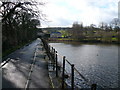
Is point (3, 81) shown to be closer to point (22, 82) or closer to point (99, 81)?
point (22, 82)

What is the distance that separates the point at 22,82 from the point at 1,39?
13.5 meters

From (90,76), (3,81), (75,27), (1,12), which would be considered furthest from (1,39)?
(75,27)

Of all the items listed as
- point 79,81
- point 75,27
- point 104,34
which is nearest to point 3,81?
point 79,81

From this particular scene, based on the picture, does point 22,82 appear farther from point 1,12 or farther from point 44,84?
point 1,12

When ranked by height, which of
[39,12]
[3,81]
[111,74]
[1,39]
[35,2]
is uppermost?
[35,2]

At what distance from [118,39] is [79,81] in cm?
5868

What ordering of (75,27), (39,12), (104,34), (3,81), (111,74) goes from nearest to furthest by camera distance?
1. (3,81)
2. (111,74)
3. (39,12)
4. (104,34)
5. (75,27)

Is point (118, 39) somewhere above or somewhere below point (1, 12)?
below

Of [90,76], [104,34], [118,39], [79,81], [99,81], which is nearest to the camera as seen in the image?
[79,81]

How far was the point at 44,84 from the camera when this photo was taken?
6.42 metres

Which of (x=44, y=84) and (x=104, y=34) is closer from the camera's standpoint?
(x=44, y=84)

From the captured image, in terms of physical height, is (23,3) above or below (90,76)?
above

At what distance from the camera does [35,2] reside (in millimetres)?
20016

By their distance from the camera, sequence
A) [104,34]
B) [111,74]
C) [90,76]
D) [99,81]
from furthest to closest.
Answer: [104,34]
[111,74]
[90,76]
[99,81]
